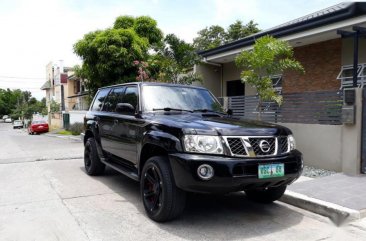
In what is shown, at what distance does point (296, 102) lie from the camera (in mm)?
8070

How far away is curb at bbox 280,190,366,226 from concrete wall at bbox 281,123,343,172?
2.30 metres

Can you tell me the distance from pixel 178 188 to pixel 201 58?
936 cm

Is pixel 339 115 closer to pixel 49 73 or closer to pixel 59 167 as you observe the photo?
pixel 59 167

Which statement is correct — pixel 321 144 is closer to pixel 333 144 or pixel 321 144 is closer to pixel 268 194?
pixel 333 144

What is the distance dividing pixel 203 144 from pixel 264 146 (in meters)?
0.76

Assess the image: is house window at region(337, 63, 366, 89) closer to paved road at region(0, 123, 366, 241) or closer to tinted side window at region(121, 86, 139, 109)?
paved road at region(0, 123, 366, 241)

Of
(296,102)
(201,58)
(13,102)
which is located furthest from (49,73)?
(13,102)

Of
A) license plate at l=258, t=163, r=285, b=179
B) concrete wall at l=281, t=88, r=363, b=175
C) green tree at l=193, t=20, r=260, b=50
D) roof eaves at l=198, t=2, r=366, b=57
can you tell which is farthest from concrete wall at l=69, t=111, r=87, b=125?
license plate at l=258, t=163, r=285, b=179

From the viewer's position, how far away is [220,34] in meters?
31.3

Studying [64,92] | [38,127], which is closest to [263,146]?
[38,127]

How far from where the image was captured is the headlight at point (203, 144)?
12.7ft

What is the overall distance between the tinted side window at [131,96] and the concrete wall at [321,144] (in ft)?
14.0

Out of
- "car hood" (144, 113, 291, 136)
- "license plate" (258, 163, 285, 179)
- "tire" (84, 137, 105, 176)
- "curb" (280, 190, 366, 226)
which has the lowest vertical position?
"curb" (280, 190, 366, 226)

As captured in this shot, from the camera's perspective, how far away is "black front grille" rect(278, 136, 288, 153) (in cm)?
429
